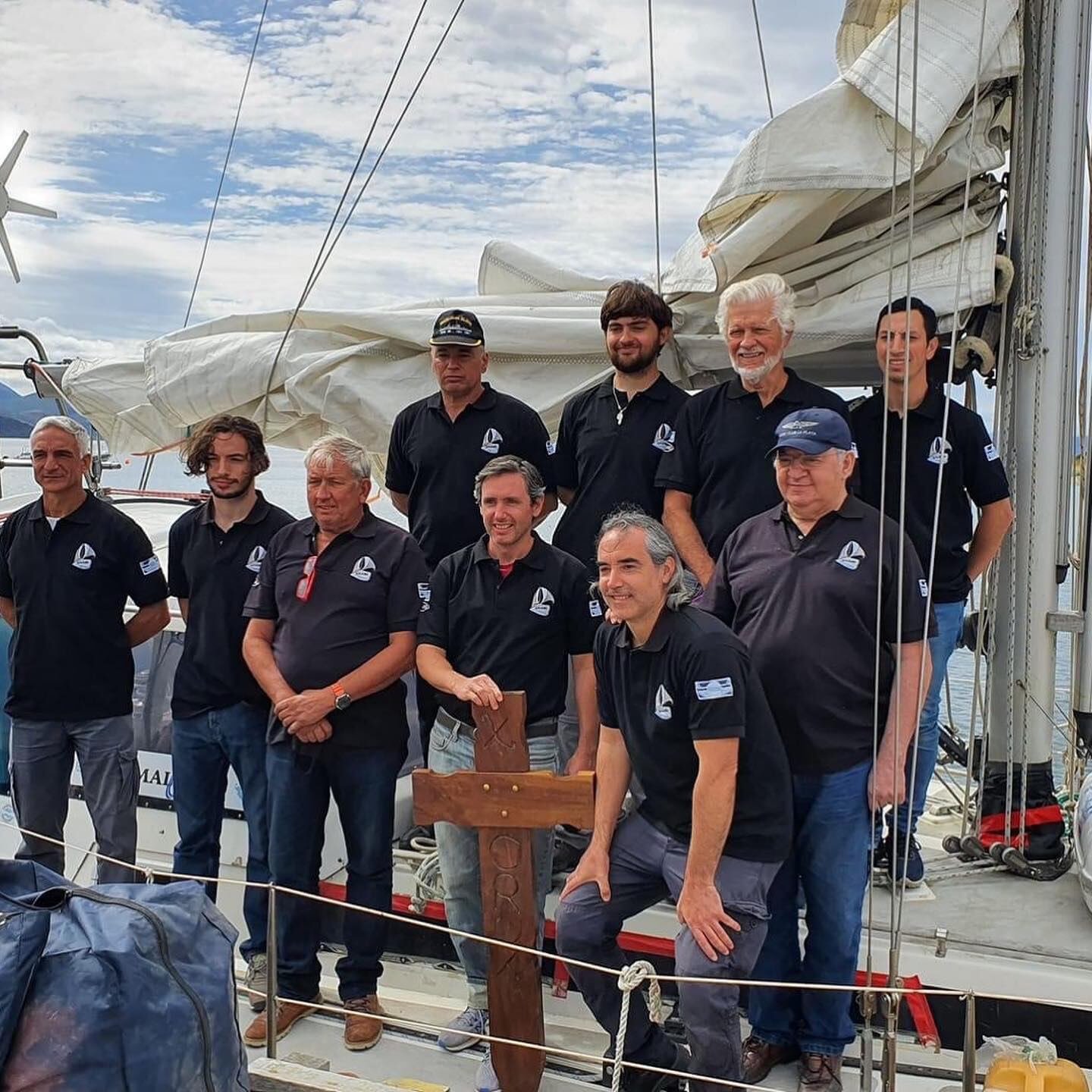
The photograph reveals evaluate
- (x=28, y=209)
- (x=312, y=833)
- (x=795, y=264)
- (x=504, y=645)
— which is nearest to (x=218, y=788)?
(x=312, y=833)

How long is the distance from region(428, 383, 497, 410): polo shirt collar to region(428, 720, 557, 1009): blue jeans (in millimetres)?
1285

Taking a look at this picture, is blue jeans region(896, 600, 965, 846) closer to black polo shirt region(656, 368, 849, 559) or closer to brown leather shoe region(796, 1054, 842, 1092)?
black polo shirt region(656, 368, 849, 559)

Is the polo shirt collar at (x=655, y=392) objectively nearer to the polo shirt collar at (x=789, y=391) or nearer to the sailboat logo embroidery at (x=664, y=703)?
the polo shirt collar at (x=789, y=391)

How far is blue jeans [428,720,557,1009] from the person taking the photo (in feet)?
12.1

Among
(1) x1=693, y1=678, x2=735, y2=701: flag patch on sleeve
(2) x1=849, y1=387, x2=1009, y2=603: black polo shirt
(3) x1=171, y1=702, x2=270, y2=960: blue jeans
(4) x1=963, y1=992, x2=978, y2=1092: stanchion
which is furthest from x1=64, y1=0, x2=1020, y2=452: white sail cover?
(4) x1=963, y1=992, x2=978, y2=1092: stanchion

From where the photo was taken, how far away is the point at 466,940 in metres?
3.73

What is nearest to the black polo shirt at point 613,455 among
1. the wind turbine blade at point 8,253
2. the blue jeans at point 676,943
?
the blue jeans at point 676,943

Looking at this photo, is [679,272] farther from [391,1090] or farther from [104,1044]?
[104,1044]

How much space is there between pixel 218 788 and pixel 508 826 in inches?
56.6

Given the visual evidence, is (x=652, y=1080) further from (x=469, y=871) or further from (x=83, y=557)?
(x=83, y=557)

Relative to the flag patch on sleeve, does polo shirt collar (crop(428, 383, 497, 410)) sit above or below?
above

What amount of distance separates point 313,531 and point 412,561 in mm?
392

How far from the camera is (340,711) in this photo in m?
3.86

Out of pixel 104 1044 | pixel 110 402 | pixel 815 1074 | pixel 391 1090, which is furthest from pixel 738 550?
pixel 110 402
